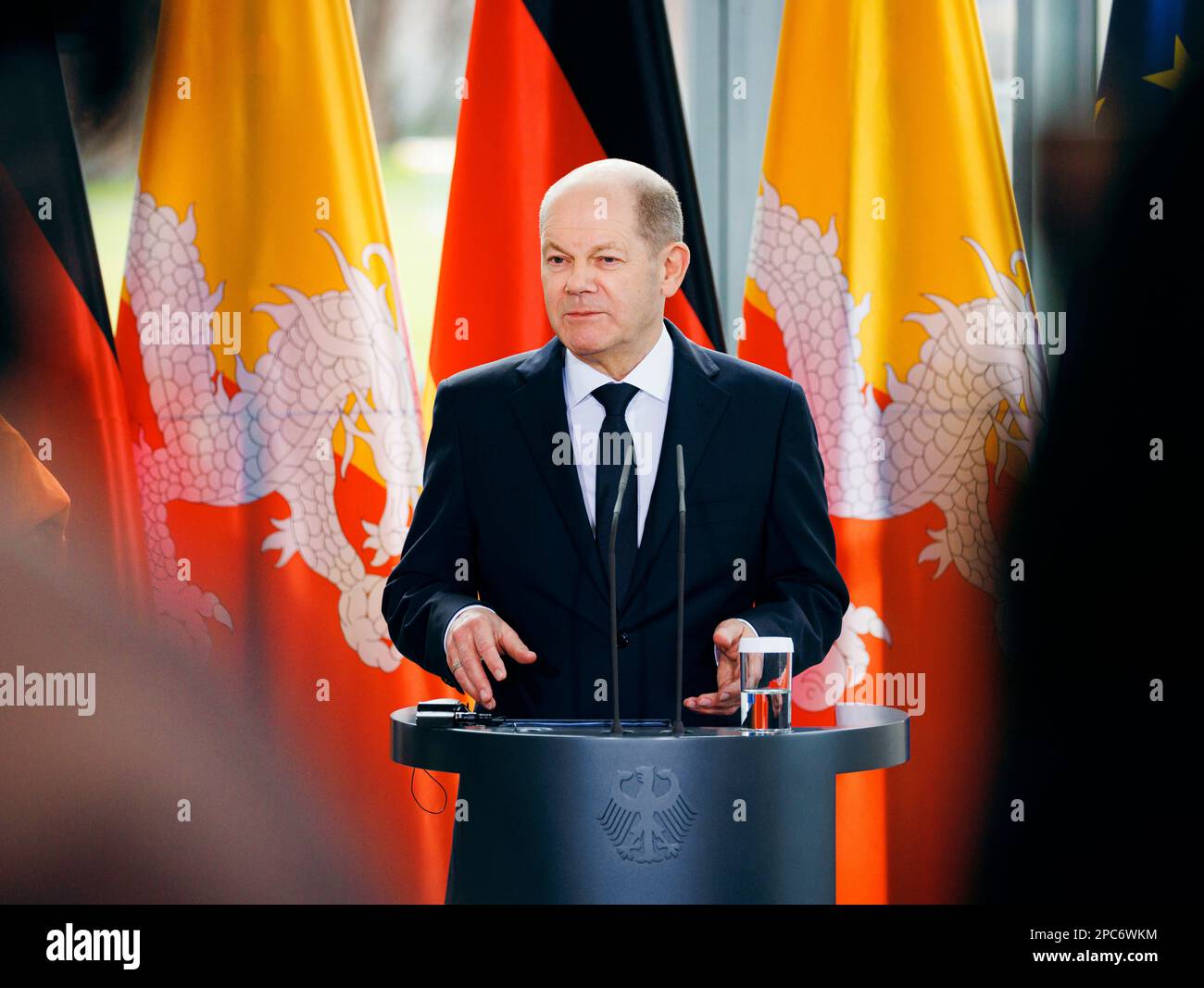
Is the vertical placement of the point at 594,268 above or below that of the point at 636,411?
above

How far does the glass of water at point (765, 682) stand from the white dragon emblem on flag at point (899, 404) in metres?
1.66

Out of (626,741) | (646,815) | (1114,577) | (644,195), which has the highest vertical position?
(644,195)

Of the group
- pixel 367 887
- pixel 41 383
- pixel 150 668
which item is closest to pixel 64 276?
pixel 41 383

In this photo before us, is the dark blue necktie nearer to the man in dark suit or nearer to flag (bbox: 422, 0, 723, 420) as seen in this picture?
the man in dark suit

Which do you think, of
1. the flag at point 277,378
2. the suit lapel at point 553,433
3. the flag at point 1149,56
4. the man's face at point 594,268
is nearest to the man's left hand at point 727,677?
the suit lapel at point 553,433

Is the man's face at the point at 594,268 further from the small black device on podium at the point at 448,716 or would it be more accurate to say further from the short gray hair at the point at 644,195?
the small black device on podium at the point at 448,716

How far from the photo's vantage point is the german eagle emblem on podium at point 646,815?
5.77 feet

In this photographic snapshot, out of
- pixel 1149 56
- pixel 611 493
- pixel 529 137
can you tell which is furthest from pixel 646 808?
pixel 1149 56

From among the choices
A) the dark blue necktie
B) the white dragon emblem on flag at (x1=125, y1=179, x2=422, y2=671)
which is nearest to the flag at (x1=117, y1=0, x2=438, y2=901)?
the white dragon emblem on flag at (x1=125, y1=179, x2=422, y2=671)

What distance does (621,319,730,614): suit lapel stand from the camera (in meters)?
2.31

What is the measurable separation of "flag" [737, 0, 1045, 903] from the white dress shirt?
1.20 metres

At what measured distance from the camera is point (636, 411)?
251 cm

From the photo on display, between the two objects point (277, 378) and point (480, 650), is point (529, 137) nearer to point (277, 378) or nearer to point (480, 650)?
point (277, 378)

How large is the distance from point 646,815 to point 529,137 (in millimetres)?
2383
